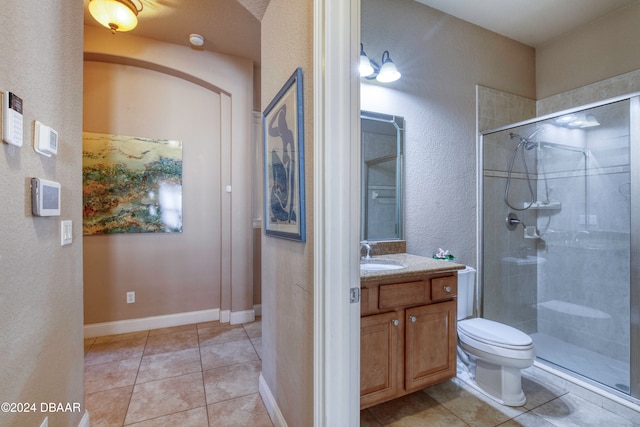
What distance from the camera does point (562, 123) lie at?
96.2 inches

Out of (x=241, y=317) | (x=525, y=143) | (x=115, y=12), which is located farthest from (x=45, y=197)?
(x=525, y=143)

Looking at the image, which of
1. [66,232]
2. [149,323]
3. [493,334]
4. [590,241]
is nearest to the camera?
[66,232]

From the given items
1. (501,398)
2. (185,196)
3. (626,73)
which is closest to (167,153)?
(185,196)

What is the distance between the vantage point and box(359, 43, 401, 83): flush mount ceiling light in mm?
2133

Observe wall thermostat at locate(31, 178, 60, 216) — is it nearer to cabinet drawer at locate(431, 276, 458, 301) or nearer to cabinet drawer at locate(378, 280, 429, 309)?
cabinet drawer at locate(378, 280, 429, 309)

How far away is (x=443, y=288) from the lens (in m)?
1.79

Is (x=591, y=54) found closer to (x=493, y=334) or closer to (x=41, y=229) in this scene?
(x=493, y=334)

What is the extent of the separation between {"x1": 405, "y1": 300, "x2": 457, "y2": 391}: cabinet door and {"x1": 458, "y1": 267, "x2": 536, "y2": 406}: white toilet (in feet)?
0.52

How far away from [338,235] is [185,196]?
2.40 m

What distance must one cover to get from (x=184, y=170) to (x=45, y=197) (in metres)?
1.87

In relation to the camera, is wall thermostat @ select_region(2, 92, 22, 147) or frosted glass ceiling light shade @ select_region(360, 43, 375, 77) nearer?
wall thermostat @ select_region(2, 92, 22, 147)

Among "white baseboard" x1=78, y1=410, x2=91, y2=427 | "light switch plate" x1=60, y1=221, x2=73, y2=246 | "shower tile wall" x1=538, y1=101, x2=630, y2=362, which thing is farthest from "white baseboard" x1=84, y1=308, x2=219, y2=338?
"shower tile wall" x1=538, y1=101, x2=630, y2=362

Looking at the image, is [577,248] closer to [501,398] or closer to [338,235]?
[501,398]

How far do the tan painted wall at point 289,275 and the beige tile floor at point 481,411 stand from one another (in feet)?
2.01
